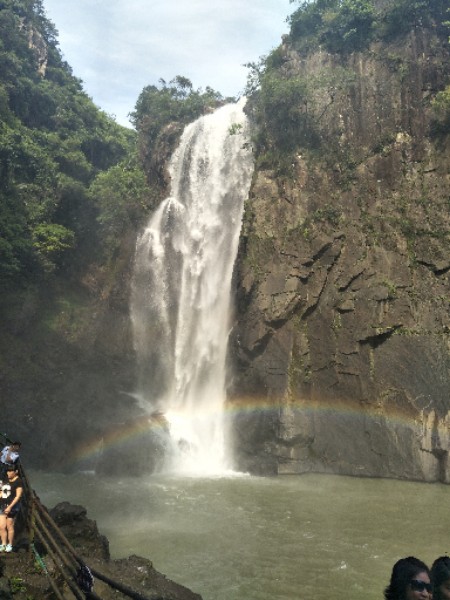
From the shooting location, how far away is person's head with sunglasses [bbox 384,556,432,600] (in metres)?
2.72

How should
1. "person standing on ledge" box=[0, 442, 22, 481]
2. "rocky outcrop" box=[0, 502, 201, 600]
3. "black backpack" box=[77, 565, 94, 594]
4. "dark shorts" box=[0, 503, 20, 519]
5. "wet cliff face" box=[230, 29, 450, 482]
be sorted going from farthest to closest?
1. "wet cliff face" box=[230, 29, 450, 482]
2. "person standing on ledge" box=[0, 442, 22, 481]
3. "dark shorts" box=[0, 503, 20, 519]
4. "rocky outcrop" box=[0, 502, 201, 600]
5. "black backpack" box=[77, 565, 94, 594]

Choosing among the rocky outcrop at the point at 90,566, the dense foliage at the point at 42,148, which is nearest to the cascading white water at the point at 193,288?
the dense foliage at the point at 42,148

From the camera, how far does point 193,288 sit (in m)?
25.8

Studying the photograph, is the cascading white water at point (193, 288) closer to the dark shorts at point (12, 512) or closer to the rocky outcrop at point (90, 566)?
the rocky outcrop at point (90, 566)

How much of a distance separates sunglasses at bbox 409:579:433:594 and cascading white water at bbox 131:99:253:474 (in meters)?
18.2

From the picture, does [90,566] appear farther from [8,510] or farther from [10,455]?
[10,455]

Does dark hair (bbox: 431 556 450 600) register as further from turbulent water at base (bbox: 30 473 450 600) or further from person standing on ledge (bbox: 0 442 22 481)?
turbulent water at base (bbox: 30 473 450 600)

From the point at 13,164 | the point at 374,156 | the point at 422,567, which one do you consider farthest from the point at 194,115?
the point at 422,567

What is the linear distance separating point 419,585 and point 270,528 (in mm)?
10596

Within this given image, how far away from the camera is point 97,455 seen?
20188 millimetres

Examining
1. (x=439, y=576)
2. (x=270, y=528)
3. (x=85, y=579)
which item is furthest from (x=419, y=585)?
(x=270, y=528)

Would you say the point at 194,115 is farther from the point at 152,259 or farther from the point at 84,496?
the point at 84,496

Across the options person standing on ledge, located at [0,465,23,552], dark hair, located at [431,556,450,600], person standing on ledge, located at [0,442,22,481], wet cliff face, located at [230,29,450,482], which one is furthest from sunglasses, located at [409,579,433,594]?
wet cliff face, located at [230,29,450,482]

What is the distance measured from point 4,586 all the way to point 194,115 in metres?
34.6
